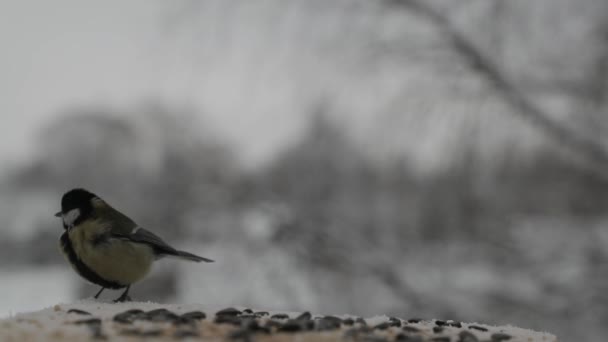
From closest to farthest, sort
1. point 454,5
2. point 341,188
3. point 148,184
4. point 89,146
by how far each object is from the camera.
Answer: point 454,5
point 341,188
point 148,184
point 89,146

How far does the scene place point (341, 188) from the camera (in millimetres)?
7293

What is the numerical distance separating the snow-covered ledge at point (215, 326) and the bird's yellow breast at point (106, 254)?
22 centimetres

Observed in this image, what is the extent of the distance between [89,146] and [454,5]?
31.6 ft

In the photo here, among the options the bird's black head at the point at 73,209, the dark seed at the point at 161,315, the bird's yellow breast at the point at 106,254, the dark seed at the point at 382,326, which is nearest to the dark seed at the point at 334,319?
the dark seed at the point at 382,326

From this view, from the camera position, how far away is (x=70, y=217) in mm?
2643

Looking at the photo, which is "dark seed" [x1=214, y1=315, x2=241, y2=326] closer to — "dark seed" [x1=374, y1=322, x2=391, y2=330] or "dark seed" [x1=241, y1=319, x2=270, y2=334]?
"dark seed" [x1=241, y1=319, x2=270, y2=334]

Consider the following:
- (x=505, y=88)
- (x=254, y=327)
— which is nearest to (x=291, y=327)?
(x=254, y=327)

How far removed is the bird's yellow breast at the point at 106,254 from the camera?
2.56 meters

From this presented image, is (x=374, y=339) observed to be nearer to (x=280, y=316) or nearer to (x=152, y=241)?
(x=280, y=316)

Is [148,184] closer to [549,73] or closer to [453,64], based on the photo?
[453,64]

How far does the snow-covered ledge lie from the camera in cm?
178

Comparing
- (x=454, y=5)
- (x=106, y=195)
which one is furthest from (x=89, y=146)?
(x=454, y=5)

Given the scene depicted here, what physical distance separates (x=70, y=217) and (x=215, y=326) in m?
1.01

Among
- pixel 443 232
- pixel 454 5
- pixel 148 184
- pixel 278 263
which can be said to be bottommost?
pixel 278 263
